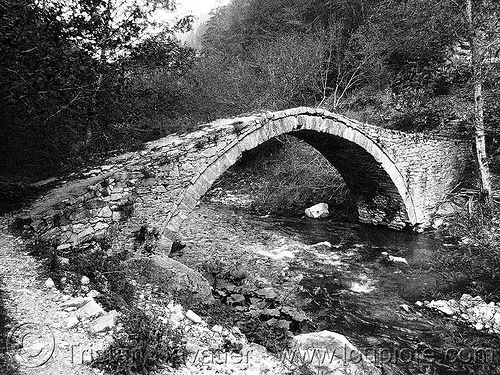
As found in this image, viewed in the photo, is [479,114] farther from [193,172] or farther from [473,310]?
[193,172]

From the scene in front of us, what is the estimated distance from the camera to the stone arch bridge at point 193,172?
4547 mm

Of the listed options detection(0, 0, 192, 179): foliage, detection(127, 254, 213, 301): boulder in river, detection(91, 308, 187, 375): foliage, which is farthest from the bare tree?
detection(91, 308, 187, 375): foliage

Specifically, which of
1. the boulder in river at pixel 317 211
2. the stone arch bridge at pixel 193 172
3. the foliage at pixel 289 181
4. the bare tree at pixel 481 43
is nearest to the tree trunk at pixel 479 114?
the bare tree at pixel 481 43

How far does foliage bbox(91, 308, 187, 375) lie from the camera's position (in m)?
2.51

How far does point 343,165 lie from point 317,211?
203 centimetres

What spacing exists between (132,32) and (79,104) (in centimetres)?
360

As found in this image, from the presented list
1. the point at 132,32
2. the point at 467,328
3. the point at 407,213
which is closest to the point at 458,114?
the point at 407,213

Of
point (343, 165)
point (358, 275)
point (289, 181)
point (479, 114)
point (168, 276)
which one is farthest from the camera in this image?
point (289, 181)

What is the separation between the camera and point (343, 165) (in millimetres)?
9781

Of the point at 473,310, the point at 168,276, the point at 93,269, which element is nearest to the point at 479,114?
the point at 473,310

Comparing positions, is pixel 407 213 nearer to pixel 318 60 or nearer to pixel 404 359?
pixel 404 359

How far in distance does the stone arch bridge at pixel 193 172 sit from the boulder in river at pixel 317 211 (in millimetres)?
1947

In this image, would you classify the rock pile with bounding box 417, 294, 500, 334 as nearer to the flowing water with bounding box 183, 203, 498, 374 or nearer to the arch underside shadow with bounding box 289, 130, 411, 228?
the flowing water with bounding box 183, 203, 498, 374

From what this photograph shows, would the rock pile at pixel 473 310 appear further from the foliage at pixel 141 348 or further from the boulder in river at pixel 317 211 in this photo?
the boulder in river at pixel 317 211
